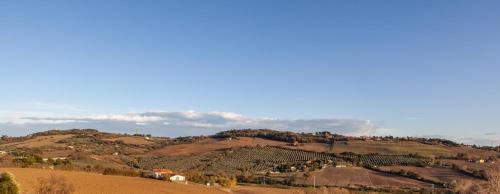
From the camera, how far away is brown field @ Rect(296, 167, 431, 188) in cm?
8119

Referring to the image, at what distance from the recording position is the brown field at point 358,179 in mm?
81188

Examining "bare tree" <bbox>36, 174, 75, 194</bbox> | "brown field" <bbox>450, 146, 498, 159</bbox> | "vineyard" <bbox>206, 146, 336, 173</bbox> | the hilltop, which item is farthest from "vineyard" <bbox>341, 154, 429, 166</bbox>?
"bare tree" <bbox>36, 174, 75, 194</bbox>

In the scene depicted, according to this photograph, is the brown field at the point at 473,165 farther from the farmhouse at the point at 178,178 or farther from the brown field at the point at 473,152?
the farmhouse at the point at 178,178

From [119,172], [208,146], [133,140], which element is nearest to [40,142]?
[133,140]

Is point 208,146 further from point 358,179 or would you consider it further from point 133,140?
point 358,179

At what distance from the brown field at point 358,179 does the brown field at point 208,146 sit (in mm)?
44949

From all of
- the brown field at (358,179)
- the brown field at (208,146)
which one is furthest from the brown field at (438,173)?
the brown field at (208,146)

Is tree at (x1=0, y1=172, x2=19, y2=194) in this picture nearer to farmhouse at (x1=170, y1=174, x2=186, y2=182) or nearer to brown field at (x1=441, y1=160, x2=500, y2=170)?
farmhouse at (x1=170, y1=174, x2=186, y2=182)

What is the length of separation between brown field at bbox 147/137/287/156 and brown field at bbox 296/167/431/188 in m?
44.9

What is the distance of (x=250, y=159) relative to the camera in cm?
11800

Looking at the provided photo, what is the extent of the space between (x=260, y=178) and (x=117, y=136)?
3597 inches

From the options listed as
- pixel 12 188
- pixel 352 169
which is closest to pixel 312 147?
pixel 352 169

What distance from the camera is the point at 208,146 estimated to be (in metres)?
140

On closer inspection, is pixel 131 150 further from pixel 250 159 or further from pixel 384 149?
pixel 384 149
